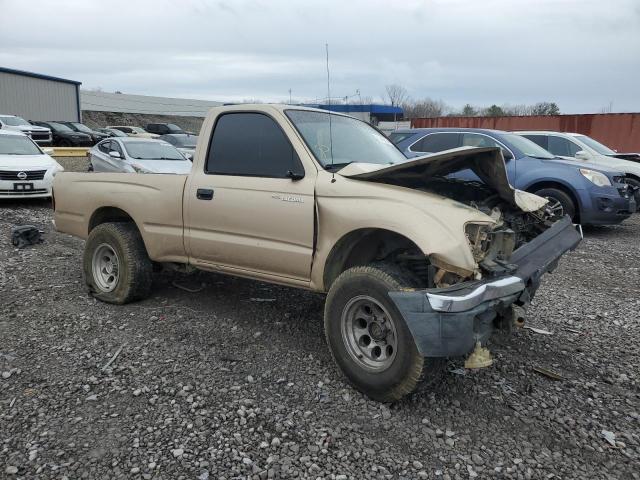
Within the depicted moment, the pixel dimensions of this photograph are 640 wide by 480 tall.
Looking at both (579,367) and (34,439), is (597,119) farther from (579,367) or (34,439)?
(34,439)

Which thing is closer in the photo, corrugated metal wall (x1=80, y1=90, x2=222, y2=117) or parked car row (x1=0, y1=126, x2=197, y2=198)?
parked car row (x1=0, y1=126, x2=197, y2=198)

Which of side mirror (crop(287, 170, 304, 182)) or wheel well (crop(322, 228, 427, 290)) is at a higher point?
side mirror (crop(287, 170, 304, 182))

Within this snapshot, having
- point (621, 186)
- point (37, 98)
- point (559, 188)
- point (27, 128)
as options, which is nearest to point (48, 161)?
point (559, 188)

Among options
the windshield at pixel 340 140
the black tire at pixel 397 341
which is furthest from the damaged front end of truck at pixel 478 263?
the windshield at pixel 340 140

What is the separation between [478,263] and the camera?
3.26 m

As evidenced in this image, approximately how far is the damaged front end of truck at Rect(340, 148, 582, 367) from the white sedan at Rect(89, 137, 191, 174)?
9214mm

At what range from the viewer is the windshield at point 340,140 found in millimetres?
4191

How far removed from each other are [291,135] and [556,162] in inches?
271

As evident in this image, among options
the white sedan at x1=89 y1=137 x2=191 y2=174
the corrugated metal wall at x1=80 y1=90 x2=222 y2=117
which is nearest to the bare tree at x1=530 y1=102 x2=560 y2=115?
the corrugated metal wall at x1=80 y1=90 x2=222 y2=117

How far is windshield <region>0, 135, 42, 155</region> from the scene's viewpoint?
38.6 feet

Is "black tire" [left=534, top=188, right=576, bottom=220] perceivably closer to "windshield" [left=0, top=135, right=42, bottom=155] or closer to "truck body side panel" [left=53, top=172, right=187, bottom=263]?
"truck body side panel" [left=53, top=172, right=187, bottom=263]

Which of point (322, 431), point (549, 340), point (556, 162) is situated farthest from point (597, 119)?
point (322, 431)

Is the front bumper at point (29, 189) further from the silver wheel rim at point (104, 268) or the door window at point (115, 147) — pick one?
the silver wheel rim at point (104, 268)

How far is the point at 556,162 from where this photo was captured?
31.0 ft
